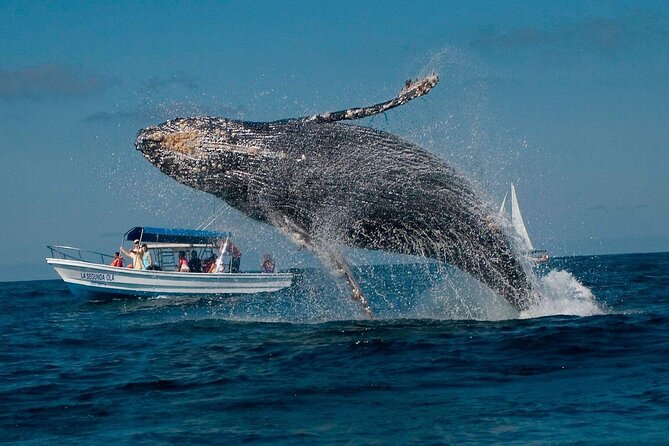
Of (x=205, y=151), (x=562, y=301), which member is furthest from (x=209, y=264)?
(x=205, y=151)

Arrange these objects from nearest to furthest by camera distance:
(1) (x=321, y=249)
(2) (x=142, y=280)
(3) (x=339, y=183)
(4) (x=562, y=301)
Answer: (3) (x=339, y=183), (1) (x=321, y=249), (4) (x=562, y=301), (2) (x=142, y=280)

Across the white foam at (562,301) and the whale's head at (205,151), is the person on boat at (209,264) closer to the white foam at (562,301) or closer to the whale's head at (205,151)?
the white foam at (562,301)

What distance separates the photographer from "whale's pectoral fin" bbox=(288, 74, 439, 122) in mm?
12312

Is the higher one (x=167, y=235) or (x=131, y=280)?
(x=167, y=235)

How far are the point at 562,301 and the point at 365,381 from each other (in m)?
8.13

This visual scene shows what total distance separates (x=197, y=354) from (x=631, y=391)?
686 cm

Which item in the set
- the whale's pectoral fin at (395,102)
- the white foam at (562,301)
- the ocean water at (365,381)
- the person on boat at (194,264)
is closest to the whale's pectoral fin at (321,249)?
the ocean water at (365,381)

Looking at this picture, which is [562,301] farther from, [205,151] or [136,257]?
[136,257]

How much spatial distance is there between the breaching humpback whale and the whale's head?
0.05ft

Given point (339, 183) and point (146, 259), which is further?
point (146, 259)

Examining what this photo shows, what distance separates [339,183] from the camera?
12.6 meters

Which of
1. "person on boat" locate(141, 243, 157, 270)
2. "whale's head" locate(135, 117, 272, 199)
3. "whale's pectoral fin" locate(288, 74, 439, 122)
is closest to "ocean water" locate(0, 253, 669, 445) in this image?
"whale's head" locate(135, 117, 272, 199)

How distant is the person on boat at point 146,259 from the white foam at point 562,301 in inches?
818

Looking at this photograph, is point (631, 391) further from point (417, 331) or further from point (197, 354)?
point (197, 354)
